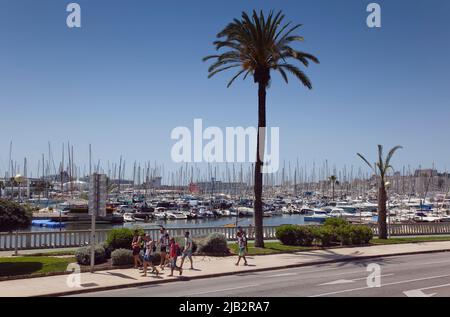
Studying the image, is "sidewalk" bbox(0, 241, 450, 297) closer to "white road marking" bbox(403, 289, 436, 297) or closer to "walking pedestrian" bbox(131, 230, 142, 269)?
"walking pedestrian" bbox(131, 230, 142, 269)

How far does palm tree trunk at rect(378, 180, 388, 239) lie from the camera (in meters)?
38.8

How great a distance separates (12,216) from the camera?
22625mm

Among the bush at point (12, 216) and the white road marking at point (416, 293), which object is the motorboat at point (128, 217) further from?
the white road marking at point (416, 293)

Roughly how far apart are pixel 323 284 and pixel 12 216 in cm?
1452

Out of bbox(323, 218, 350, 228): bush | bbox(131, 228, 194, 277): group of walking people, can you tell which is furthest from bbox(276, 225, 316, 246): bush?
bbox(131, 228, 194, 277): group of walking people

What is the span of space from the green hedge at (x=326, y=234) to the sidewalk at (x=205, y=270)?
4.32 ft

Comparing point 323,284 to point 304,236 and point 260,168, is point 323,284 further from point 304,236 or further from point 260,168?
point 304,236

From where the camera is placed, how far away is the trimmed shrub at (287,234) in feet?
108

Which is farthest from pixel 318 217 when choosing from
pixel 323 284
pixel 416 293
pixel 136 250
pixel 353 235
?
pixel 416 293

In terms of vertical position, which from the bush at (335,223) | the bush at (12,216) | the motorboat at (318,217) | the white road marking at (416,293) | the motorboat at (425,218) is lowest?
the motorboat at (318,217)

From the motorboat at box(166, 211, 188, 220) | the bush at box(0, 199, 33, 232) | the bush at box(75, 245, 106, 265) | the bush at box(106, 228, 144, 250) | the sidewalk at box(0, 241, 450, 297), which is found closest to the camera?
the sidewalk at box(0, 241, 450, 297)

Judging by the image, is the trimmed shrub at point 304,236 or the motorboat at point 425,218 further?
the motorboat at point 425,218

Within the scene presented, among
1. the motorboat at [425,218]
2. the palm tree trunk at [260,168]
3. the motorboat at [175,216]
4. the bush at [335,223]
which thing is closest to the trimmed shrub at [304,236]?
the palm tree trunk at [260,168]

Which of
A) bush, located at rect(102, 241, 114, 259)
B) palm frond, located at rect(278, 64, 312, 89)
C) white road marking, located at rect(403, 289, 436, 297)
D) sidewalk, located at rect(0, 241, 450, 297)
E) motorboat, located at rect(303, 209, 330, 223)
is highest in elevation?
palm frond, located at rect(278, 64, 312, 89)
